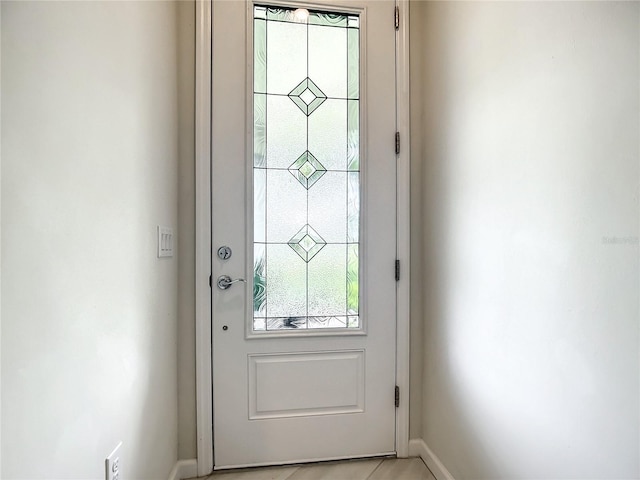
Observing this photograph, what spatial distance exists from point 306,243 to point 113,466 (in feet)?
3.51

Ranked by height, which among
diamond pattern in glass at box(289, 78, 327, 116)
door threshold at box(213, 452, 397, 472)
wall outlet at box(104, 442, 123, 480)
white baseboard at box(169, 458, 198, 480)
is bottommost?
door threshold at box(213, 452, 397, 472)

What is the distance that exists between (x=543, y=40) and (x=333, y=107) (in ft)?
2.97

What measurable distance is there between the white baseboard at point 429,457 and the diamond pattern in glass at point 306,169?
1394 mm

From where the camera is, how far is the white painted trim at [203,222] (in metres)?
1.60

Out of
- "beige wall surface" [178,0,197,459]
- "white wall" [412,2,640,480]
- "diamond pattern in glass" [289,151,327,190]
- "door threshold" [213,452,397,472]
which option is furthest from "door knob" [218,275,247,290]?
"white wall" [412,2,640,480]

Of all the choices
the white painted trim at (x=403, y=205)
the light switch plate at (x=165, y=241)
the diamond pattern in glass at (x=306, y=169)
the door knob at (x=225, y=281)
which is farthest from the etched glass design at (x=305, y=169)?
the light switch plate at (x=165, y=241)

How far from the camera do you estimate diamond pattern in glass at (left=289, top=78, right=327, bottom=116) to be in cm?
169

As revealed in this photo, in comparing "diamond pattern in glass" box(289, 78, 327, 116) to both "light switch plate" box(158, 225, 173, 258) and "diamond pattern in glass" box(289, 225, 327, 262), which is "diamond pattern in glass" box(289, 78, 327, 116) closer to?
"diamond pattern in glass" box(289, 225, 327, 262)

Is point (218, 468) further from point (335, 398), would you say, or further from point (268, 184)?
point (268, 184)

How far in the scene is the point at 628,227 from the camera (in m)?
0.81

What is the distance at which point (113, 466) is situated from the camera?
0.98 metres

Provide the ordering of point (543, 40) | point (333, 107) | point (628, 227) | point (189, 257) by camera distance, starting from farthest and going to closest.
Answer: point (333, 107), point (189, 257), point (543, 40), point (628, 227)

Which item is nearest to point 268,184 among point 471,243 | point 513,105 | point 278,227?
point 278,227

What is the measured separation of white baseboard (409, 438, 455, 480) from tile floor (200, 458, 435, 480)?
0.03 meters
